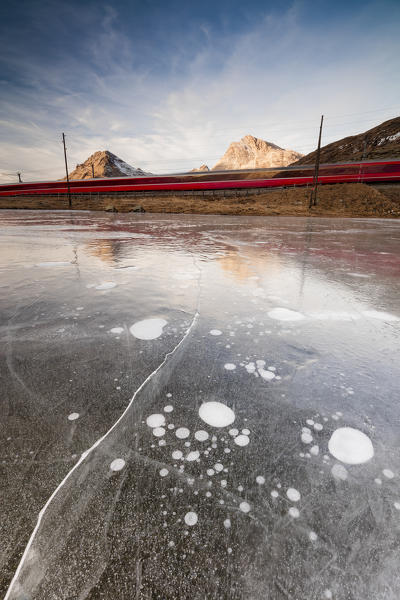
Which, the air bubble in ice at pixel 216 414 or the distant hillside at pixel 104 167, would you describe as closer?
the air bubble in ice at pixel 216 414

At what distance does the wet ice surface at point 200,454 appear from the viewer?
660 mm

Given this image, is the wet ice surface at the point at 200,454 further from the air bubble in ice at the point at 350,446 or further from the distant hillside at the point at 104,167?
the distant hillside at the point at 104,167

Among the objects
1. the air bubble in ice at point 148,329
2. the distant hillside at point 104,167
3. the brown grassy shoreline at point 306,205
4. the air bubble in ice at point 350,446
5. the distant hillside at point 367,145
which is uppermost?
the distant hillside at point 104,167

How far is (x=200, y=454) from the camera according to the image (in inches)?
37.9

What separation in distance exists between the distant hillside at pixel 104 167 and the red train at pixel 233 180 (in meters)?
135

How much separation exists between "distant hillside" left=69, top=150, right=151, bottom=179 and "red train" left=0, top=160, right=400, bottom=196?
135 m

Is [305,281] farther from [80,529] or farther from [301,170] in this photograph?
[301,170]

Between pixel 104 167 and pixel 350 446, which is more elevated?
pixel 104 167

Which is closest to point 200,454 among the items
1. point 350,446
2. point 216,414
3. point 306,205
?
point 216,414

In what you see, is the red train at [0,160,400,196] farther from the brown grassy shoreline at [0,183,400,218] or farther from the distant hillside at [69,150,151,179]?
the distant hillside at [69,150,151,179]

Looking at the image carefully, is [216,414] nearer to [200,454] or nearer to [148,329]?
[200,454]

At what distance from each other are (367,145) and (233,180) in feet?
152

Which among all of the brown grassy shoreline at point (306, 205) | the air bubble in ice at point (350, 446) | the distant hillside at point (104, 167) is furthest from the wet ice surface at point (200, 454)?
the distant hillside at point (104, 167)

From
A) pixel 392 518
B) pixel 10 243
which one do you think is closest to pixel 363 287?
pixel 392 518
